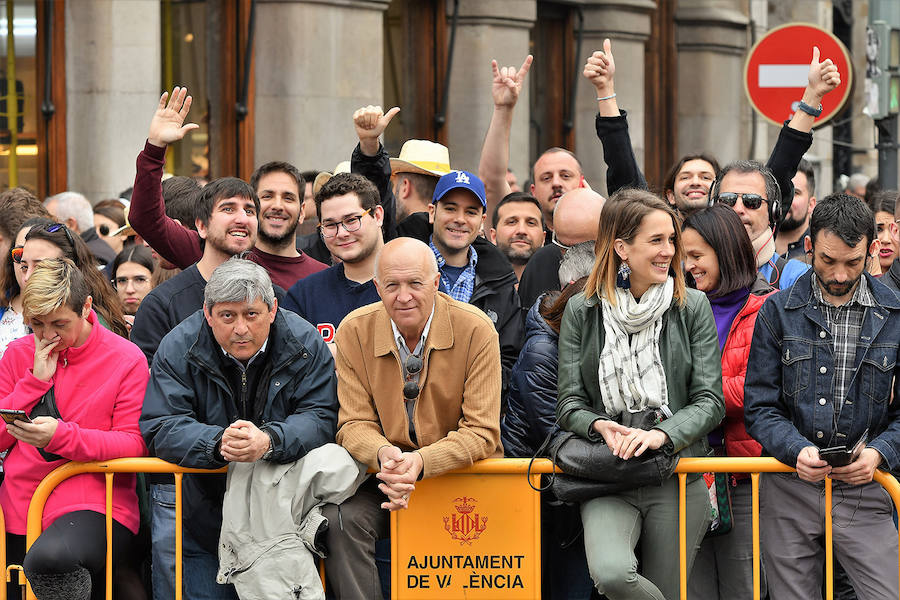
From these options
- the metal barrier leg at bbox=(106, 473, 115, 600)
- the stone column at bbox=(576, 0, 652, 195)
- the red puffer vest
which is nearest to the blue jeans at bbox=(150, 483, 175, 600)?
the metal barrier leg at bbox=(106, 473, 115, 600)

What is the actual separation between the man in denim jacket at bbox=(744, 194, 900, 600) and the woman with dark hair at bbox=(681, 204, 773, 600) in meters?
0.18

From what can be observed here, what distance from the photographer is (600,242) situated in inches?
253

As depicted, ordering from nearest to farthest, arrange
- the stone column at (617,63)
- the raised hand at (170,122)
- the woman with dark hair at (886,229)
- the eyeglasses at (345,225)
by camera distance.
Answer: the eyeglasses at (345,225), the raised hand at (170,122), the woman with dark hair at (886,229), the stone column at (617,63)

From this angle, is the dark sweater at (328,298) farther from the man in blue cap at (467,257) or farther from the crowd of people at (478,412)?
the crowd of people at (478,412)

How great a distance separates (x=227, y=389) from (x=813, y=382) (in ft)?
7.90

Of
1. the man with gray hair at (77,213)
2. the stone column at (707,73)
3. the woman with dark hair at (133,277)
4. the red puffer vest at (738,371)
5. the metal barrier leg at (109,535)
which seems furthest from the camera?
the stone column at (707,73)

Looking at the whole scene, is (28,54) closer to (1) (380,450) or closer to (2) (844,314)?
(1) (380,450)

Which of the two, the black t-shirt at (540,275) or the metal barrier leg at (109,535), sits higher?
the black t-shirt at (540,275)

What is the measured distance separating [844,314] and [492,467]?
1.58m

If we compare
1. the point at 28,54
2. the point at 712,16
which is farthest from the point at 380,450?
the point at 712,16

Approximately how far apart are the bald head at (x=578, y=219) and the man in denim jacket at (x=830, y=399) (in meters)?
1.27

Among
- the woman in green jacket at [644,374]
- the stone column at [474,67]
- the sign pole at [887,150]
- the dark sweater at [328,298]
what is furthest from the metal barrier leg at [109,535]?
the stone column at [474,67]

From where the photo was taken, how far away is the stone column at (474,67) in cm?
1616

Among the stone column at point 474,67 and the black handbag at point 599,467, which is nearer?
the black handbag at point 599,467
